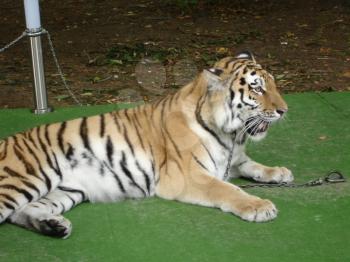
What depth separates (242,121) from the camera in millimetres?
4207

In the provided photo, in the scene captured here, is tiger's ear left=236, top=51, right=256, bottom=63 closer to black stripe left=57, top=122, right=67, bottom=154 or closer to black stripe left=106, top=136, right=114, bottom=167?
black stripe left=106, top=136, right=114, bottom=167

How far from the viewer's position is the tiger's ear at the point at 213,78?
13.6ft

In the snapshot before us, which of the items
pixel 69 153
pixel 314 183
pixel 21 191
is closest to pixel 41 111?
pixel 69 153

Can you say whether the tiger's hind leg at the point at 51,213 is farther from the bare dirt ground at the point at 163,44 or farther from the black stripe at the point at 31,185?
the bare dirt ground at the point at 163,44

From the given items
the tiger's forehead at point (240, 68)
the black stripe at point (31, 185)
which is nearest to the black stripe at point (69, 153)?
the black stripe at point (31, 185)

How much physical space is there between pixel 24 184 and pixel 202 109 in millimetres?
1190

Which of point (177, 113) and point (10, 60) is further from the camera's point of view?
point (10, 60)

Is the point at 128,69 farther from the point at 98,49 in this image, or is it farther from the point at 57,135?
the point at 57,135

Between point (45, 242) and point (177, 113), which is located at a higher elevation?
point (177, 113)

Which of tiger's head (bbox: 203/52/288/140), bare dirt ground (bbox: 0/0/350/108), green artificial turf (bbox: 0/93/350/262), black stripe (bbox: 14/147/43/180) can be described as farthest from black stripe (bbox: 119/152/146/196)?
bare dirt ground (bbox: 0/0/350/108)

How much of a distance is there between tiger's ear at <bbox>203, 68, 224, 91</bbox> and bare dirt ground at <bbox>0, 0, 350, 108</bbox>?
114 inches

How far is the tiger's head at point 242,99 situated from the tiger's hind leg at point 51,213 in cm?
102

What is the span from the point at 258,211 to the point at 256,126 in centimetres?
58

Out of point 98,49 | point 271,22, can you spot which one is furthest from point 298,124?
point 271,22
